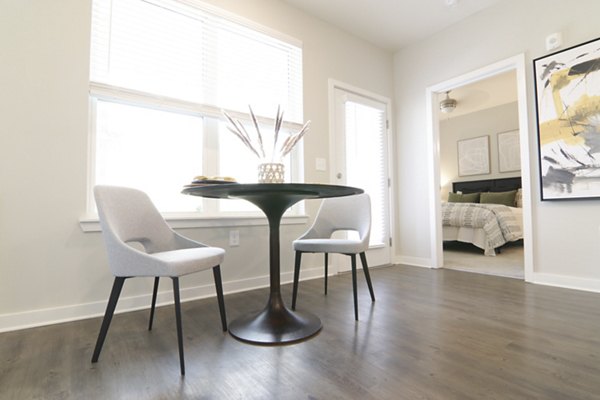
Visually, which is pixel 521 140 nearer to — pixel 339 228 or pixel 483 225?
pixel 483 225

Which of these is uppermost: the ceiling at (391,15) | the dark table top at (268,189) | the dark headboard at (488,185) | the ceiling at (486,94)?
the ceiling at (486,94)

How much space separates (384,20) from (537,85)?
1.59 m

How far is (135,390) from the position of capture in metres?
1.02

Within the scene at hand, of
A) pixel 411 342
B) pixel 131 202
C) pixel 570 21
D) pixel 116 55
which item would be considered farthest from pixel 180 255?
pixel 570 21

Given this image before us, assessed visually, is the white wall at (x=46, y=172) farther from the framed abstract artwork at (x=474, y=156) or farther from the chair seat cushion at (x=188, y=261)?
the framed abstract artwork at (x=474, y=156)

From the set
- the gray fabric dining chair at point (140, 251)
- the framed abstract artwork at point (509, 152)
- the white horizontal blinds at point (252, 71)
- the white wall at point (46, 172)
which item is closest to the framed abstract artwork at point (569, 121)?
the white horizontal blinds at point (252, 71)

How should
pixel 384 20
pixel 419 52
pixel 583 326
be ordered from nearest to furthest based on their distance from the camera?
1. pixel 583 326
2. pixel 384 20
3. pixel 419 52

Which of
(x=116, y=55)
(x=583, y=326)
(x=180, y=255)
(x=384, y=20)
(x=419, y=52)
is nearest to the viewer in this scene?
(x=180, y=255)

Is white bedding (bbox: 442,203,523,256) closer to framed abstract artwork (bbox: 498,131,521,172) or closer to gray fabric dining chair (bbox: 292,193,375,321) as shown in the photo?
framed abstract artwork (bbox: 498,131,521,172)

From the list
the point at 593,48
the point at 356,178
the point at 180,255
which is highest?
the point at 593,48

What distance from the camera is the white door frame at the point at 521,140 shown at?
258 centimetres

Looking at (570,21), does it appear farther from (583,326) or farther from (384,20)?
(583,326)

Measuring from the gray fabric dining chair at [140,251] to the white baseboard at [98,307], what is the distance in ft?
1.40

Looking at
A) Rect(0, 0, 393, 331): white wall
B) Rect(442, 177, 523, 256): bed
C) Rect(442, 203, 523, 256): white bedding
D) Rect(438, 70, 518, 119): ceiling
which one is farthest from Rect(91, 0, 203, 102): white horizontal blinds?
Rect(438, 70, 518, 119): ceiling
